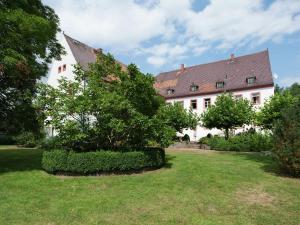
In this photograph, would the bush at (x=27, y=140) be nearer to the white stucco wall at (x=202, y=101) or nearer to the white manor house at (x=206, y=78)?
the white manor house at (x=206, y=78)

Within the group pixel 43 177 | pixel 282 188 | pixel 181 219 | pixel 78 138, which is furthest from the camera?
pixel 78 138

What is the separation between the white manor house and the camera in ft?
127

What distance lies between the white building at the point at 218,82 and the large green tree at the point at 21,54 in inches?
1201

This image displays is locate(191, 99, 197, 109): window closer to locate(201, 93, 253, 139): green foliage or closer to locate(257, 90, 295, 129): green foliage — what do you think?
locate(201, 93, 253, 139): green foliage

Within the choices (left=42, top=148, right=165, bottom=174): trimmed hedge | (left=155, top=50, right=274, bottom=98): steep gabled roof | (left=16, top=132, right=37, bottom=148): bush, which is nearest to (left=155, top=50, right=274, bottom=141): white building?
(left=155, top=50, right=274, bottom=98): steep gabled roof

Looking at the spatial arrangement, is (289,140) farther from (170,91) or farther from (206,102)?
(170,91)

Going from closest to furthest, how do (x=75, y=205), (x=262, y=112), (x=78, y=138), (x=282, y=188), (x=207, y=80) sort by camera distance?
(x=75, y=205)
(x=282, y=188)
(x=78, y=138)
(x=262, y=112)
(x=207, y=80)

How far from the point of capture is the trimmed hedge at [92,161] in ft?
39.3

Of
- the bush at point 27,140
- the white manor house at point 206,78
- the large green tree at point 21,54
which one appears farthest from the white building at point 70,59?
the large green tree at point 21,54

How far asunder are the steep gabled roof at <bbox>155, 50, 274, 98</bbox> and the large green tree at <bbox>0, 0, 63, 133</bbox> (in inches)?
1219

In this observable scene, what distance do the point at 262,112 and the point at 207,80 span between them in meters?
16.9

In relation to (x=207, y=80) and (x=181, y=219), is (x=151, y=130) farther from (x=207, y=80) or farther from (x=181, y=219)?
(x=207, y=80)

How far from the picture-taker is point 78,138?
12648 millimetres

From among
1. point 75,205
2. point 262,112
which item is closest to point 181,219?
point 75,205
